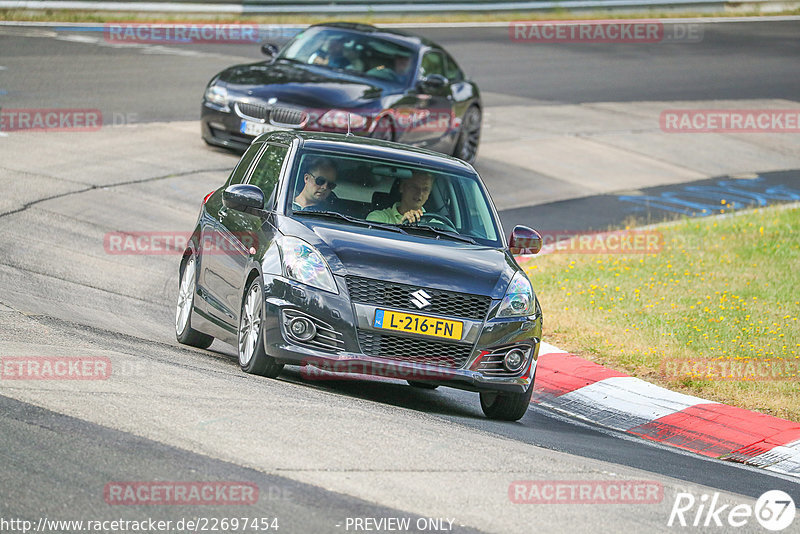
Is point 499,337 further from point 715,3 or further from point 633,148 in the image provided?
point 715,3

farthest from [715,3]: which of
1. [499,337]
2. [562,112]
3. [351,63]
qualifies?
[499,337]

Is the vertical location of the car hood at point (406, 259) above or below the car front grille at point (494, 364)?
above

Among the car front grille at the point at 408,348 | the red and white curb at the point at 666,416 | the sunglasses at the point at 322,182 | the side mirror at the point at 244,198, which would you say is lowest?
the red and white curb at the point at 666,416

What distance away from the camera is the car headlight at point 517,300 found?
831cm

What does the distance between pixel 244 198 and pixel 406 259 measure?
1.31m

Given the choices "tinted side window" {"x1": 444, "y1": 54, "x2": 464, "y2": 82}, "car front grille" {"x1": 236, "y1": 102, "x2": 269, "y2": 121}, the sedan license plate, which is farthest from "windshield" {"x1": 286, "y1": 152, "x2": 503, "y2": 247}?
"tinted side window" {"x1": 444, "y1": 54, "x2": 464, "y2": 82}

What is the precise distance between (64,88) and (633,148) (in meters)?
9.87

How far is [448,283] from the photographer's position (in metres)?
8.12

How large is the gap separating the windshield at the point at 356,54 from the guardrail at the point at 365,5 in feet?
37.9

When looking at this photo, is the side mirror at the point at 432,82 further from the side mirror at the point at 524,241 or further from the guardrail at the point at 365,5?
the guardrail at the point at 365,5

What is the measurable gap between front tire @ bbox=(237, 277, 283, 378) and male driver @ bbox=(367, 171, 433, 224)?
1.03 metres

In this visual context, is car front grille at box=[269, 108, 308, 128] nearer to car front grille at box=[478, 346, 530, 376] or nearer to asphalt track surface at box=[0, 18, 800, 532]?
asphalt track surface at box=[0, 18, 800, 532]

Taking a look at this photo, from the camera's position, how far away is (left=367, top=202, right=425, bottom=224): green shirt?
29.2 ft

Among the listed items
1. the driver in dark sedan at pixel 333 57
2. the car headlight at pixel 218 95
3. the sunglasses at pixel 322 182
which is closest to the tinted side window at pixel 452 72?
the driver in dark sedan at pixel 333 57
